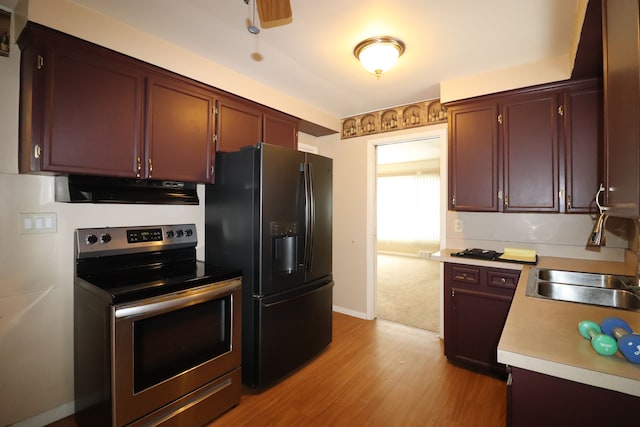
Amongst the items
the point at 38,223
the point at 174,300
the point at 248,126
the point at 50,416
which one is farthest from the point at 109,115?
the point at 50,416

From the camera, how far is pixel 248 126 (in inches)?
103

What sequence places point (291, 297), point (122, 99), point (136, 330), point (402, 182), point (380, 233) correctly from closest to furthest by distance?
point (136, 330) → point (122, 99) → point (291, 297) → point (402, 182) → point (380, 233)

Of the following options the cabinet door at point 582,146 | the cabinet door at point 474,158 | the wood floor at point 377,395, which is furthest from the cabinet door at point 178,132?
the cabinet door at point 582,146

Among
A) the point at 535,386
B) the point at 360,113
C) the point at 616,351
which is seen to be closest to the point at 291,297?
the point at 535,386

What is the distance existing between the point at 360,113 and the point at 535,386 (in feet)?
10.5

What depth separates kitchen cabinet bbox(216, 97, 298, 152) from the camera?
2.42 meters

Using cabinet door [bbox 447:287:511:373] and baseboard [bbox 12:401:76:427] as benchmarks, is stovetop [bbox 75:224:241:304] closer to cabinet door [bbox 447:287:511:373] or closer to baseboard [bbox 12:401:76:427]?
baseboard [bbox 12:401:76:427]

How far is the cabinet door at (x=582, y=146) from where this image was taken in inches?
84.0

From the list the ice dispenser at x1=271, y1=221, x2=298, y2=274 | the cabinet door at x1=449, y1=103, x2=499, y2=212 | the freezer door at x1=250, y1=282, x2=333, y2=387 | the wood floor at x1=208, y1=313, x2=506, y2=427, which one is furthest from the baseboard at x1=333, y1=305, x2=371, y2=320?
the cabinet door at x1=449, y1=103, x2=499, y2=212

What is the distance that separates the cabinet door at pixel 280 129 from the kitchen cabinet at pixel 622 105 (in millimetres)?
2294

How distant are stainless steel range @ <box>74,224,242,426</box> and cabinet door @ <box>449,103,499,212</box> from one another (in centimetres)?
204

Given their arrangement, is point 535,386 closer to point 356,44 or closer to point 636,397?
point 636,397

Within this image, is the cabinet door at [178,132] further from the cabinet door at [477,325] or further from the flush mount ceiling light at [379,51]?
the cabinet door at [477,325]

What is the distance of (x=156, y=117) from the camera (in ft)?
6.57
